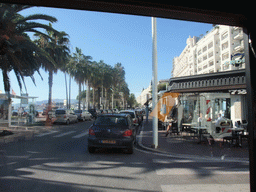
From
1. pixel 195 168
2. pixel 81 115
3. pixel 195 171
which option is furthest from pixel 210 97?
pixel 81 115

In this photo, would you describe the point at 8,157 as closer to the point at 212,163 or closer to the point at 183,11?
the point at 212,163

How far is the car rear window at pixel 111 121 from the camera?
8.37 metres

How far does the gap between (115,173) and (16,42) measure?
9299mm

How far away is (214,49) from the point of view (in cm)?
6081

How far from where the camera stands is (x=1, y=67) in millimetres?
11484

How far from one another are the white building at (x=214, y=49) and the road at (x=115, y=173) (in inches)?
1541

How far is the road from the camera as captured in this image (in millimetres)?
4680

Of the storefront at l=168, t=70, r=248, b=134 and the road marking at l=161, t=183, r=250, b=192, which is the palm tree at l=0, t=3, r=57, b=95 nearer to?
the storefront at l=168, t=70, r=248, b=134

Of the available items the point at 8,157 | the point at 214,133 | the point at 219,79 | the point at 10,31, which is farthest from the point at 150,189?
the point at 10,31

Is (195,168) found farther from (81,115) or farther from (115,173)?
(81,115)

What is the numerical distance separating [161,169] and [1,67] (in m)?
10.3

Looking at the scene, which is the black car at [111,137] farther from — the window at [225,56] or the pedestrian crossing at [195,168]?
the window at [225,56]

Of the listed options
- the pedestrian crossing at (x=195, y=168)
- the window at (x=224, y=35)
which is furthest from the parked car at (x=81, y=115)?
the window at (x=224, y=35)

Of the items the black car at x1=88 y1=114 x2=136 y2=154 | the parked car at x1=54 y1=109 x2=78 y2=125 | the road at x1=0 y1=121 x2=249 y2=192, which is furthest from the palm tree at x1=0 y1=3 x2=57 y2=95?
the parked car at x1=54 y1=109 x2=78 y2=125
